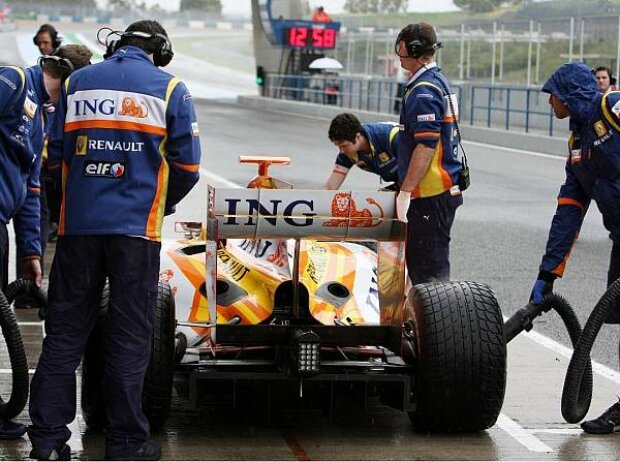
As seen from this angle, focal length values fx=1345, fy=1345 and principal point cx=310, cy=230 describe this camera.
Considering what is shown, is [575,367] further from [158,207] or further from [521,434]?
[158,207]

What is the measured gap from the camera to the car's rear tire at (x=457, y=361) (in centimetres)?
598

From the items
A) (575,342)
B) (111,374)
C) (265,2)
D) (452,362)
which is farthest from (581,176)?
(265,2)

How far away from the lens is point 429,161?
24.6ft

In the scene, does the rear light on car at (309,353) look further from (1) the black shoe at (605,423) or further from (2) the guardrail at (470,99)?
(2) the guardrail at (470,99)

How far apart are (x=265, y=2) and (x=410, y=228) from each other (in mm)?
48909

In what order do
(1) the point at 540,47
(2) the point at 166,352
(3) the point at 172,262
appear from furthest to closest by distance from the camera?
(1) the point at 540,47 < (3) the point at 172,262 < (2) the point at 166,352

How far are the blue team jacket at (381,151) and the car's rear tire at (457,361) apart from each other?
223 cm

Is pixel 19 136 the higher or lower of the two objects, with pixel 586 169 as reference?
higher

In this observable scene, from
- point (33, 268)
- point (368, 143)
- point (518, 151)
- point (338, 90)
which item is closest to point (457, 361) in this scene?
point (33, 268)

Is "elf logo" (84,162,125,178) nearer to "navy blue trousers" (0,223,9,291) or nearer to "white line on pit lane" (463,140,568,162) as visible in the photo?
"navy blue trousers" (0,223,9,291)

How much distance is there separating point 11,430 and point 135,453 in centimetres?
79

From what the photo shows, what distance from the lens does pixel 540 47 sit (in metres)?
34.0

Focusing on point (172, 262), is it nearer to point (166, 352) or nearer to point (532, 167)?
point (166, 352)

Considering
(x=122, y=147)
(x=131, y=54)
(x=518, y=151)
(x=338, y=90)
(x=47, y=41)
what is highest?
(x=131, y=54)
